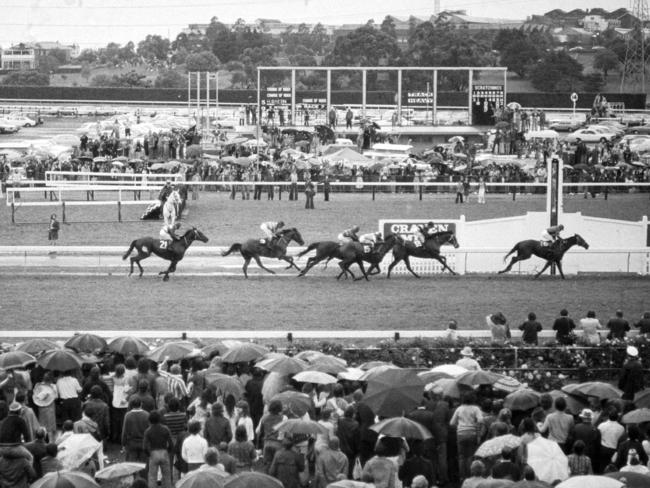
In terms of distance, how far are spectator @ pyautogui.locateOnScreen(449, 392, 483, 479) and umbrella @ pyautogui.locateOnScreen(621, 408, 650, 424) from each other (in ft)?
4.66

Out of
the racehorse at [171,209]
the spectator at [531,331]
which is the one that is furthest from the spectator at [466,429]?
the racehorse at [171,209]

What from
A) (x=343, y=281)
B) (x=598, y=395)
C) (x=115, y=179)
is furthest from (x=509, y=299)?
(x=115, y=179)

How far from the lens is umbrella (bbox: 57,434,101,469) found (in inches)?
440

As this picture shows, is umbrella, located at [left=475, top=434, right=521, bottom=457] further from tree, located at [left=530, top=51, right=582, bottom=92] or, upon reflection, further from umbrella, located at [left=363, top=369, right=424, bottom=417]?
tree, located at [left=530, top=51, right=582, bottom=92]

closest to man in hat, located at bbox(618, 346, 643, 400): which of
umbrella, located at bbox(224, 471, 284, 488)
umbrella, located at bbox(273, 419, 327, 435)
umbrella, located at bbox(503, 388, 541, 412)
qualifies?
umbrella, located at bbox(503, 388, 541, 412)

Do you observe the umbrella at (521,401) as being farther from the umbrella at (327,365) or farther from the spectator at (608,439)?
the umbrella at (327,365)

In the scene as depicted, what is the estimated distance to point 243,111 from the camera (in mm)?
69750

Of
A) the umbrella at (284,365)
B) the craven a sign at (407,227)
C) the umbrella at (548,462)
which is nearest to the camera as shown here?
the umbrella at (548,462)

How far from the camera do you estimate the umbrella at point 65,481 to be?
31.3ft

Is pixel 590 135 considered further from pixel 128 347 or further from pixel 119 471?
pixel 119 471

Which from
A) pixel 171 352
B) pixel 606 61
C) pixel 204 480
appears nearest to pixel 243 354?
pixel 171 352

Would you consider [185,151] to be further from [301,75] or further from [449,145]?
[301,75]

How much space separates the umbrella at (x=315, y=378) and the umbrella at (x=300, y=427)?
76.1 inches

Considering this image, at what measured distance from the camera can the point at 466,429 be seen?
1223 centimetres
